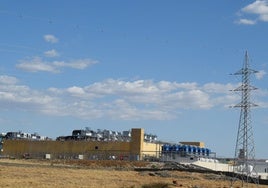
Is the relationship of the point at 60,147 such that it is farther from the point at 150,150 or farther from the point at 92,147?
the point at 150,150

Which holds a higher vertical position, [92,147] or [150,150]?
[92,147]

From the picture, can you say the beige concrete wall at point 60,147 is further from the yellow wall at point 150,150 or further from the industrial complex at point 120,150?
the yellow wall at point 150,150

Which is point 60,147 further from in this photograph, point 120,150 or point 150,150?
point 150,150

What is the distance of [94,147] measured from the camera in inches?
4980

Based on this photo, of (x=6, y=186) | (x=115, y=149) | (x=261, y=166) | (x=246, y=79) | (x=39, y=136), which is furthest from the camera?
(x=39, y=136)

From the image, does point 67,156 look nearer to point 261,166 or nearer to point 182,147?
point 182,147

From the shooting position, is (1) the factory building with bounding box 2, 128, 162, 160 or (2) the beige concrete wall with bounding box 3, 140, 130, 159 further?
(2) the beige concrete wall with bounding box 3, 140, 130, 159

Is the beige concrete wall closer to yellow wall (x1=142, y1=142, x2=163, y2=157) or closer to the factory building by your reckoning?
the factory building

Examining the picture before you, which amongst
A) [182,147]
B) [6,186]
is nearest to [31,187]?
[6,186]

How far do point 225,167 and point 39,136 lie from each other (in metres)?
77.2

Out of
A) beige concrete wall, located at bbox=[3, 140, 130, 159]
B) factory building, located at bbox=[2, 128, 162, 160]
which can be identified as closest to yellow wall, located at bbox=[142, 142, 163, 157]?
factory building, located at bbox=[2, 128, 162, 160]

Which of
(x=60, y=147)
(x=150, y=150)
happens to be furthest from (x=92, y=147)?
(x=150, y=150)

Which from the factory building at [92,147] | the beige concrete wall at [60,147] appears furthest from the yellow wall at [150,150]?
the beige concrete wall at [60,147]

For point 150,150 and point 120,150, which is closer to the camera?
point 120,150
